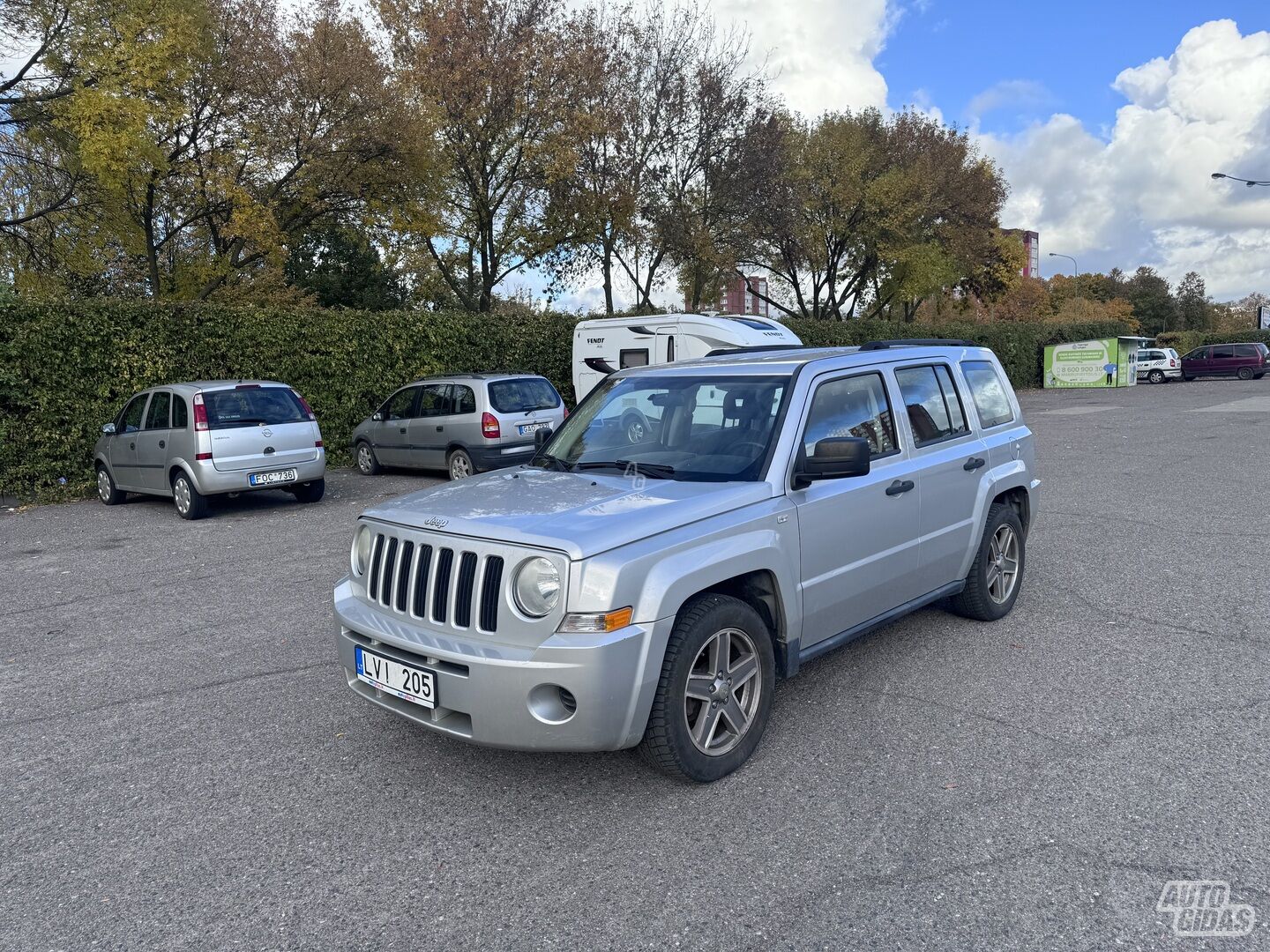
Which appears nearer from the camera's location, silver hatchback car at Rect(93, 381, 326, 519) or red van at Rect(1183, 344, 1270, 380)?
silver hatchback car at Rect(93, 381, 326, 519)

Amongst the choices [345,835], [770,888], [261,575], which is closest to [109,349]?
[261,575]

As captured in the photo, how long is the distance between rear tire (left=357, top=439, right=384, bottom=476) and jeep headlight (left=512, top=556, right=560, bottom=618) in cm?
1197

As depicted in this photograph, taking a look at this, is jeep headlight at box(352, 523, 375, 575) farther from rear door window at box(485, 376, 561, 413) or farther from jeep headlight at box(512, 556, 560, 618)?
rear door window at box(485, 376, 561, 413)

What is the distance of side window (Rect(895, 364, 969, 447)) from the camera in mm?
5004

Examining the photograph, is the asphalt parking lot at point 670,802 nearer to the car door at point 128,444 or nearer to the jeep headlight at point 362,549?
the jeep headlight at point 362,549

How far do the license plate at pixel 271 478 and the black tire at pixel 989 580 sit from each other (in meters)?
8.15

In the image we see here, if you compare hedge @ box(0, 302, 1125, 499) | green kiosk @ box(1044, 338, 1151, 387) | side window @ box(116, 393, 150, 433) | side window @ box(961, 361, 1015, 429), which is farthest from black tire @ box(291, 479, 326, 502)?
green kiosk @ box(1044, 338, 1151, 387)

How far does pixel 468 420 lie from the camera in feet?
42.5

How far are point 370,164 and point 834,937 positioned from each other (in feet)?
71.3

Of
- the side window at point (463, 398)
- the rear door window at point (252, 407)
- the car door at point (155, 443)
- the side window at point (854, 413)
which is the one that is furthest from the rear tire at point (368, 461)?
the side window at point (854, 413)

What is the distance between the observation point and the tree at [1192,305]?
298ft

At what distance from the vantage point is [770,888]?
2.96m

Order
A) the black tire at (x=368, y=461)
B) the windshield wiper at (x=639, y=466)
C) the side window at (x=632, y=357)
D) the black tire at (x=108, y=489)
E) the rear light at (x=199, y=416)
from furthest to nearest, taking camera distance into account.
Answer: the side window at (x=632, y=357)
the black tire at (x=368, y=461)
the black tire at (x=108, y=489)
the rear light at (x=199, y=416)
the windshield wiper at (x=639, y=466)

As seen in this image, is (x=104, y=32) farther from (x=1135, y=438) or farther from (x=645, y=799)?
(x=1135, y=438)
